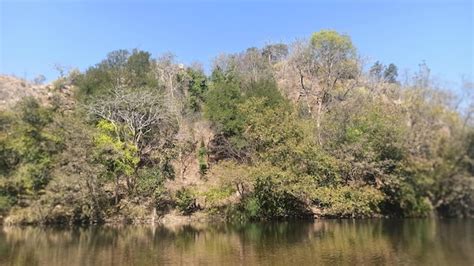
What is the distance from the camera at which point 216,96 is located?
166 ft

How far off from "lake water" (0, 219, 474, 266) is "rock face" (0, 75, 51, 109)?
26.7 meters

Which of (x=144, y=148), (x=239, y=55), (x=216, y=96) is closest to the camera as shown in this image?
(x=144, y=148)

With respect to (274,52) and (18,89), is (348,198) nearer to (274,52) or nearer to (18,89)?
(274,52)

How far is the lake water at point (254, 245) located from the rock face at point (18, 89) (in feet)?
87.7

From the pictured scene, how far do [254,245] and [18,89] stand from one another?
168 ft

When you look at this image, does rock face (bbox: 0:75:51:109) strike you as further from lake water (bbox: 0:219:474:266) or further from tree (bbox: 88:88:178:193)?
lake water (bbox: 0:219:474:266)

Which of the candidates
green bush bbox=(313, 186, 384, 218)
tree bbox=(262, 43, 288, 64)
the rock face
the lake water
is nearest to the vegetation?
green bush bbox=(313, 186, 384, 218)

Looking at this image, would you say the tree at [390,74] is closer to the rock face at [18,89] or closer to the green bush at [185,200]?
the green bush at [185,200]

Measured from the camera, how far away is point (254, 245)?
26.5m

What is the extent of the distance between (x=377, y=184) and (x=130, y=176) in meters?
22.5

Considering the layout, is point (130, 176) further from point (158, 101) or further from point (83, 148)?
point (158, 101)

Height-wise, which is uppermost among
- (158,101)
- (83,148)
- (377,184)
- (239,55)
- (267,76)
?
(239,55)

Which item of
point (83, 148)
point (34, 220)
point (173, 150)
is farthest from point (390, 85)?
point (34, 220)

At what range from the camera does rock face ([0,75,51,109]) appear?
5934 centimetres
